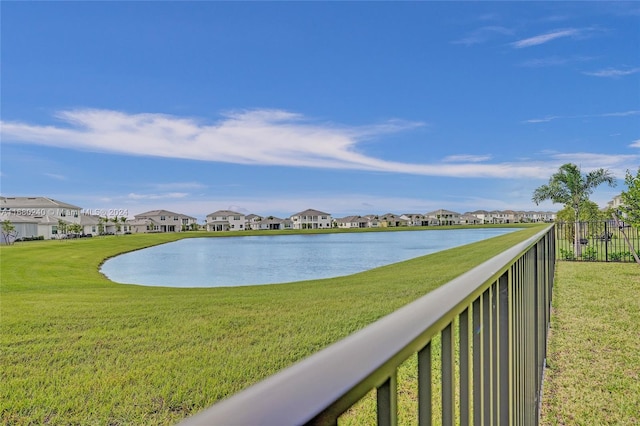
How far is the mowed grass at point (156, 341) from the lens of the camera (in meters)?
3.73

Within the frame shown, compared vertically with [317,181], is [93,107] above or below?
above

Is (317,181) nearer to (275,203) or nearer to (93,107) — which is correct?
(275,203)

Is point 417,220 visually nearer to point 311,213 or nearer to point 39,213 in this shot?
point 311,213

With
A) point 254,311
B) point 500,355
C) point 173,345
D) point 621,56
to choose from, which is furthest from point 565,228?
point 500,355

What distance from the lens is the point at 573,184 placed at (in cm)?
2038

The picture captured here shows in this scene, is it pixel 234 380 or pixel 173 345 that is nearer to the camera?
pixel 234 380

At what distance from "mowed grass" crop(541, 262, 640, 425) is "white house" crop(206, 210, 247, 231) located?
80913mm

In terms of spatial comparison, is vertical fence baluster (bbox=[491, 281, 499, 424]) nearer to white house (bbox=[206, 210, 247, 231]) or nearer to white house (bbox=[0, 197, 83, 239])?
white house (bbox=[0, 197, 83, 239])

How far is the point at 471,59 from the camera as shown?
25.1 m

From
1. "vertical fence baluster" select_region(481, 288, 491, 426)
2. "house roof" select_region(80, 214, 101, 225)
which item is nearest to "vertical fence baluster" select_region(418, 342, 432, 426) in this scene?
"vertical fence baluster" select_region(481, 288, 491, 426)

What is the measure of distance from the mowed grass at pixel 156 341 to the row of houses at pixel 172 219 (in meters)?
40.2

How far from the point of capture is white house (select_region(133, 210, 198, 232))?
77750 mm

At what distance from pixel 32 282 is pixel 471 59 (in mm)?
24026

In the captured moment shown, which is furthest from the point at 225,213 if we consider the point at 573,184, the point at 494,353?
the point at 494,353
